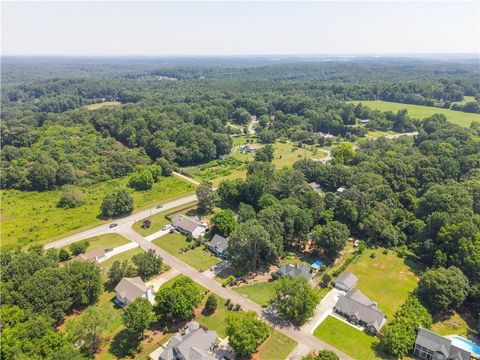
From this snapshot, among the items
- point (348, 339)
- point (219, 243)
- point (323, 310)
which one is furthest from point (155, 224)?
point (348, 339)

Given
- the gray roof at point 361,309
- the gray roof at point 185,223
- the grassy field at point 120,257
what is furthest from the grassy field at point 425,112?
the grassy field at point 120,257

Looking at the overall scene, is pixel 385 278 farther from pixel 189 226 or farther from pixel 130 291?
pixel 130 291

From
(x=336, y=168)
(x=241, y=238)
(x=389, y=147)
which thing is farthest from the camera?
(x=389, y=147)

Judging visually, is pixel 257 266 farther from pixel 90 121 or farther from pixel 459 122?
pixel 459 122

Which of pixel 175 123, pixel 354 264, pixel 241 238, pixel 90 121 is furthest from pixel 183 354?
pixel 90 121

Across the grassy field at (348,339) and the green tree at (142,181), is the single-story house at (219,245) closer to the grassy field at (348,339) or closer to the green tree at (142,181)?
the grassy field at (348,339)

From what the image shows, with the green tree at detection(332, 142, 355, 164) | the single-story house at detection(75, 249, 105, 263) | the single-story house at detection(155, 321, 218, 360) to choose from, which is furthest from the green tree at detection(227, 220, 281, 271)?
the green tree at detection(332, 142, 355, 164)
